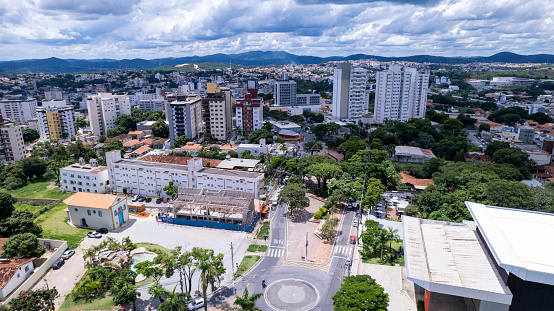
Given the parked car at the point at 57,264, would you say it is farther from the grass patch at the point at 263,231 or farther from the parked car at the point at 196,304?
the grass patch at the point at 263,231

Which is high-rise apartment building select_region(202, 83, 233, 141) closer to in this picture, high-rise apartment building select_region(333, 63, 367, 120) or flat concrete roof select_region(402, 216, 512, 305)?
high-rise apartment building select_region(333, 63, 367, 120)

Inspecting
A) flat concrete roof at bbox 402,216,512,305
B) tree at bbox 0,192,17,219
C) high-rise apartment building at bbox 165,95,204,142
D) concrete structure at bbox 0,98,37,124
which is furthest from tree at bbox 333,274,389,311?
concrete structure at bbox 0,98,37,124

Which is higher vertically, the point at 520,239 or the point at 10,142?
the point at 520,239

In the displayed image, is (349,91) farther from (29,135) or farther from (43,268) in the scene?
(29,135)

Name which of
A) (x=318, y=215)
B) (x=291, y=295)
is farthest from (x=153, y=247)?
(x=318, y=215)

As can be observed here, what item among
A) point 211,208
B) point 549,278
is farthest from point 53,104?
point 549,278

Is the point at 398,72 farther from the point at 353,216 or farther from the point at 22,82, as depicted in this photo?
the point at 22,82
